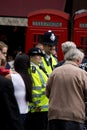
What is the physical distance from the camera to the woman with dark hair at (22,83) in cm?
693

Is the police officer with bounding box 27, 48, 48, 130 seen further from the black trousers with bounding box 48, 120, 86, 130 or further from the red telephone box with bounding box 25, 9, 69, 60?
the red telephone box with bounding box 25, 9, 69, 60

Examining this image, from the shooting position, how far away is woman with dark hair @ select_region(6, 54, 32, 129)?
6926 millimetres

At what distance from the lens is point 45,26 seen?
13500 mm

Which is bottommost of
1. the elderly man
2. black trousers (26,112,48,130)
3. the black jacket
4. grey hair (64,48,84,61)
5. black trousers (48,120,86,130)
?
black trousers (26,112,48,130)

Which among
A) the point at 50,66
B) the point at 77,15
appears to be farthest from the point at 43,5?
the point at 50,66

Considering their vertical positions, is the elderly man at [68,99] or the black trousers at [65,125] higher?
the elderly man at [68,99]

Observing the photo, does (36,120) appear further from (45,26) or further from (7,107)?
(45,26)

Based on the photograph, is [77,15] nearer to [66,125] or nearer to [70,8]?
[70,8]

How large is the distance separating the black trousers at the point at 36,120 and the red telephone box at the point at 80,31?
5260 mm

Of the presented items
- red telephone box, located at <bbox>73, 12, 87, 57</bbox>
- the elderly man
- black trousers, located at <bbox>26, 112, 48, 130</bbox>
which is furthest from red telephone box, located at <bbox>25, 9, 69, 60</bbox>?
the elderly man

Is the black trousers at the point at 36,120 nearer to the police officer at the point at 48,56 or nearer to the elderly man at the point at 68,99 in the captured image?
the police officer at the point at 48,56

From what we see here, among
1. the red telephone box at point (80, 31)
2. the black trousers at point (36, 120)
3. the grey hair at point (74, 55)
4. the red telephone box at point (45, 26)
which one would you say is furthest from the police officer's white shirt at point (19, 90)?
the red telephone box at point (80, 31)

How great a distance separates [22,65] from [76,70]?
28.9 inches

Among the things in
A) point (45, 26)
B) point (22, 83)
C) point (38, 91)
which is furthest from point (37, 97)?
point (45, 26)
